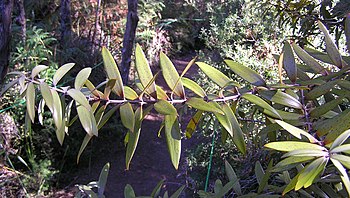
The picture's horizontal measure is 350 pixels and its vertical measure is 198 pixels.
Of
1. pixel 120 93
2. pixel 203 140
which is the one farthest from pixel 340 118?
pixel 203 140

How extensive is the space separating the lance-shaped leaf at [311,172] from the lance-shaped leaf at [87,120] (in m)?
0.28

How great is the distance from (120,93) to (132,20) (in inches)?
122

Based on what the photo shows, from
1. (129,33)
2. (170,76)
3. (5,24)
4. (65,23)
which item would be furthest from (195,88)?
(65,23)

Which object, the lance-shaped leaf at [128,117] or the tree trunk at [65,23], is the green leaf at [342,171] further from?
the tree trunk at [65,23]

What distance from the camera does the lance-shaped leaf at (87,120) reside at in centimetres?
52

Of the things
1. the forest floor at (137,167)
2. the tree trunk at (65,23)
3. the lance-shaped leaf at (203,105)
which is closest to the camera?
the lance-shaped leaf at (203,105)

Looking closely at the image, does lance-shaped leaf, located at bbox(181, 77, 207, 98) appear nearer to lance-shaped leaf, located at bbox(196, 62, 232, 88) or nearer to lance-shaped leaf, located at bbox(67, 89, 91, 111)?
lance-shaped leaf, located at bbox(196, 62, 232, 88)

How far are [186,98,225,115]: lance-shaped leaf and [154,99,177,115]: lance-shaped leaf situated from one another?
1.2 inches

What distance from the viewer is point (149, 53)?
5562 millimetres

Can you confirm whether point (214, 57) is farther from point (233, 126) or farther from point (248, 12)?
point (233, 126)

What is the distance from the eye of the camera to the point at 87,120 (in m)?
0.52

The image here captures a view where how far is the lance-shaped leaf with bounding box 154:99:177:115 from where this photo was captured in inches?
19.8

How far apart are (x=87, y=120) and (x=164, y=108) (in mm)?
114

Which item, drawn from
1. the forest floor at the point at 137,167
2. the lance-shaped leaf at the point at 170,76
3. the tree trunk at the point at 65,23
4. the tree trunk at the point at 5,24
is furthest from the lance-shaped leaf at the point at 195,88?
the tree trunk at the point at 65,23
